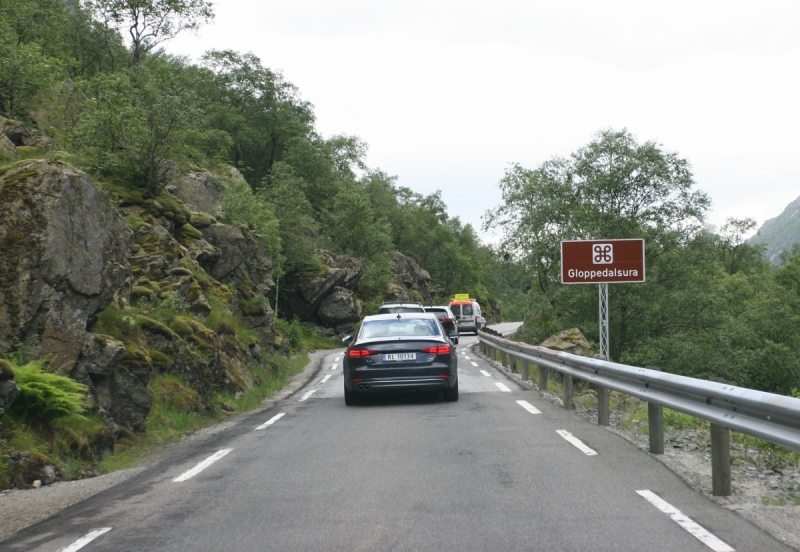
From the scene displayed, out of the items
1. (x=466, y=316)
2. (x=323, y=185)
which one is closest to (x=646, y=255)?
(x=466, y=316)

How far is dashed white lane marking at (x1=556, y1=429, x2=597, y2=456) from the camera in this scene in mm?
7648

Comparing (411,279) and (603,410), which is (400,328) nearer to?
(603,410)

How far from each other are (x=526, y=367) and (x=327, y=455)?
31.0ft

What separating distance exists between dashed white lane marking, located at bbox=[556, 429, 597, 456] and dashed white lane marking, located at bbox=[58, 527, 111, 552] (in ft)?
15.3

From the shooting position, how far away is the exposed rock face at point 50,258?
8.77 metres

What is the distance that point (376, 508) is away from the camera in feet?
17.9

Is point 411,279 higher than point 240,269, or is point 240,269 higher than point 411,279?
point 411,279

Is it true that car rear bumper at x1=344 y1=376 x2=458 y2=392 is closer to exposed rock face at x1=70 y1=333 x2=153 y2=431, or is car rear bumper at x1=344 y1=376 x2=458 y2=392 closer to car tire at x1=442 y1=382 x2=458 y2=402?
car tire at x1=442 y1=382 x2=458 y2=402

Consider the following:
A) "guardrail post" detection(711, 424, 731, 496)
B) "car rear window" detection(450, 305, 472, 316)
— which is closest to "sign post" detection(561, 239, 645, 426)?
"guardrail post" detection(711, 424, 731, 496)

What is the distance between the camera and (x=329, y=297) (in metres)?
43.4

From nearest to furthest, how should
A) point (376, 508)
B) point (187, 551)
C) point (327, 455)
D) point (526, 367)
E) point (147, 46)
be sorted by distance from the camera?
point (187, 551), point (376, 508), point (327, 455), point (526, 367), point (147, 46)

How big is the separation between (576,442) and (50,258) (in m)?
6.68

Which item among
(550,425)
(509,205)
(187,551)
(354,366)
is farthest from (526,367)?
(509,205)

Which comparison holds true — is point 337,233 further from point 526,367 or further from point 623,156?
point 526,367
